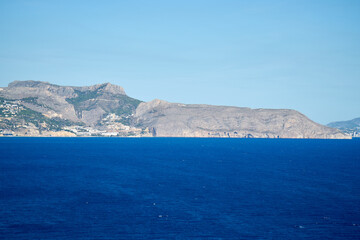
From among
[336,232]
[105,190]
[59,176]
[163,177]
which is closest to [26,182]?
[59,176]

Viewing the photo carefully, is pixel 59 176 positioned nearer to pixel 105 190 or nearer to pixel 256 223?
pixel 105 190

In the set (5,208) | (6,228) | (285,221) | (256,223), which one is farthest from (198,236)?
(5,208)

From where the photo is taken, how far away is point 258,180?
139000 mm

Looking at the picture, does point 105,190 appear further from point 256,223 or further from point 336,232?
point 336,232

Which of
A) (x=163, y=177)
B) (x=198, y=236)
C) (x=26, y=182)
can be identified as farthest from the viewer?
(x=163, y=177)

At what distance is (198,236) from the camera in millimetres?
71375

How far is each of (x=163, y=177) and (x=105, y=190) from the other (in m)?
36.0

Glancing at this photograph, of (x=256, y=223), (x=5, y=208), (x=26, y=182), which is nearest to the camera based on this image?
(x=256, y=223)

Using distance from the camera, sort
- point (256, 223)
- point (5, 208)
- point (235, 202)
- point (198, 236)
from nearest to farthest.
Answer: point (198, 236) < point (256, 223) < point (5, 208) < point (235, 202)

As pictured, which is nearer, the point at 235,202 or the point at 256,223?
the point at 256,223

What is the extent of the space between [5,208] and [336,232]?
76.3 metres

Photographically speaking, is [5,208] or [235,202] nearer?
[5,208]

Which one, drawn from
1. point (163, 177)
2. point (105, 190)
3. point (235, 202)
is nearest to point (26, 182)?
point (105, 190)

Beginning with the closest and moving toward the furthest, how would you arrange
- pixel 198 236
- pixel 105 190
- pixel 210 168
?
1. pixel 198 236
2. pixel 105 190
3. pixel 210 168
